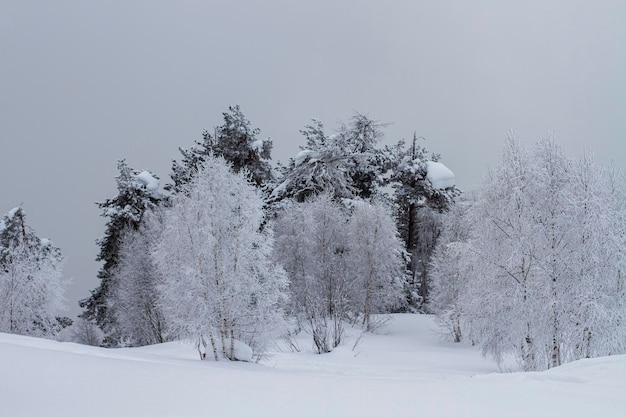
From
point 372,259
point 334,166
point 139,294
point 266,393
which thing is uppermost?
point 334,166

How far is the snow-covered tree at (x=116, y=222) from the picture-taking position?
3316 centimetres

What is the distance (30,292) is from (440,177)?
29.2 m

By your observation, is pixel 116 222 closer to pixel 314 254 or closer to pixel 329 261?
pixel 314 254

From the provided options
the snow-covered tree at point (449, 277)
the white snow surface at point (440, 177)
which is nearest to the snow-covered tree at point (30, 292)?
the snow-covered tree at point (449, 277)

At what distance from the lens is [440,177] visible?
38.1m

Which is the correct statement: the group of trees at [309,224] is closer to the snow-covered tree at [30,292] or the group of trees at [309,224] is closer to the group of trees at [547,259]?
the snow-covered tree at [30,292]

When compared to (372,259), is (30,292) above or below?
below

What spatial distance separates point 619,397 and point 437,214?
108 ft

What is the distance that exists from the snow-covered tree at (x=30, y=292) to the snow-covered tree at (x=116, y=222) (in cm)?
517

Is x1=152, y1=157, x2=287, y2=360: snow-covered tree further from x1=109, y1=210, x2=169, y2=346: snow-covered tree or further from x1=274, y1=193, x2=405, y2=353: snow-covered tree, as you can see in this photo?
x1=274, y1=193, x2=405, y2=353: snow-covered tree

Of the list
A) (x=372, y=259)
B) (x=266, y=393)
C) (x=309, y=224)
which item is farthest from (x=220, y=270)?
(x=372, y=259)

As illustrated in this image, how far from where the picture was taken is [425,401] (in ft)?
18.4

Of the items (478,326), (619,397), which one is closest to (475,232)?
(478,326)

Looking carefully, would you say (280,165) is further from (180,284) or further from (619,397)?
(619,397)
